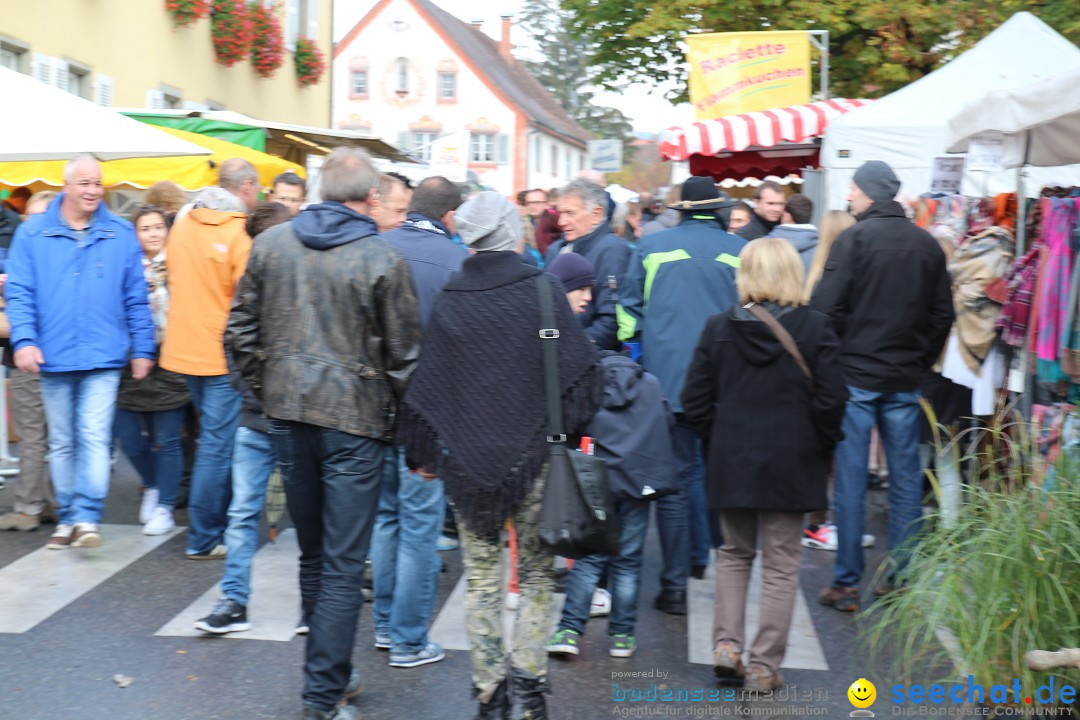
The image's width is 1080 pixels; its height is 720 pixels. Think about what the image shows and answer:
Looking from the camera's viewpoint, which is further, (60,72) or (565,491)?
(60,72)

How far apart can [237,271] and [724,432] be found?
9.91 ft

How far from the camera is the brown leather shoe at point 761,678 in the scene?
5293 millimetres

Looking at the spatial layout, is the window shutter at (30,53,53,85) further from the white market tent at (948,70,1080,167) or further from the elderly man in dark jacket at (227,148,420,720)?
Result: the elderly man in dark jacket at (227,148,420,720)

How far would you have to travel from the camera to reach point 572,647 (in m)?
5.72

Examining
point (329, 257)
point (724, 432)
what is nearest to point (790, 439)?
point (724, 432)

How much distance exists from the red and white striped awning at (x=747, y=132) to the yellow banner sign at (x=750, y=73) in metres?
1.27

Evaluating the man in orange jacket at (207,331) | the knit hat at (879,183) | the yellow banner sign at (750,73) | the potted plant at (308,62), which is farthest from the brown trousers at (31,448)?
the potted plant at (308,62)

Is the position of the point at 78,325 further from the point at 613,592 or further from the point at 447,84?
the point at 447,84

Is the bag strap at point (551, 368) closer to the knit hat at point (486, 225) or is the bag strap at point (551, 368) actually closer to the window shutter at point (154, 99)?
the knit hat at point (486, 225)

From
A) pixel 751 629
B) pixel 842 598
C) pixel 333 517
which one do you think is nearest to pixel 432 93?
pixel 842 598

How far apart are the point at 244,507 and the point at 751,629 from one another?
8.05ft

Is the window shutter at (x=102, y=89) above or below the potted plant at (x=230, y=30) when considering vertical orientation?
below

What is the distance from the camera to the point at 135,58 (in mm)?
18234

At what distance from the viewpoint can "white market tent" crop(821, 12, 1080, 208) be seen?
12.3 m
